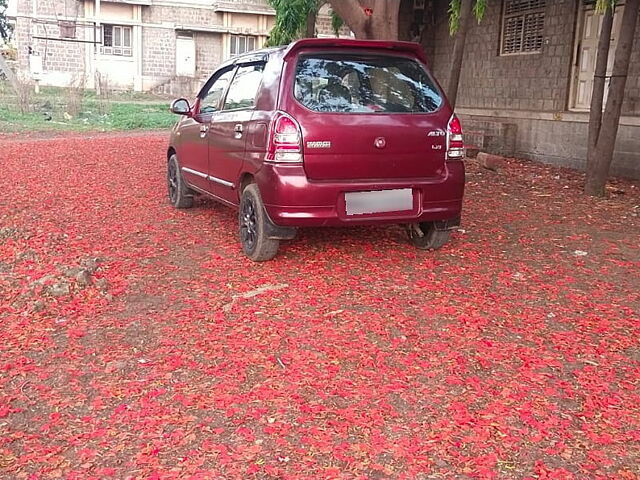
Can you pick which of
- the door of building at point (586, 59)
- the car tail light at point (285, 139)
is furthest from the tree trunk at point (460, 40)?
the car tail light at point (285, 139)

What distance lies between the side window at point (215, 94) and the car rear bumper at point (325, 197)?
1.64m

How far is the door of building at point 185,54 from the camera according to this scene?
1428 inches

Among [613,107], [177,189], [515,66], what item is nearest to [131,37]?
[515,66]

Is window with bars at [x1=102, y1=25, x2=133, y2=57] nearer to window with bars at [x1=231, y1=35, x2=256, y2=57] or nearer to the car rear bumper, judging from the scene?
window with bars at [x1=231, y1=35, x2=256, y2=57]

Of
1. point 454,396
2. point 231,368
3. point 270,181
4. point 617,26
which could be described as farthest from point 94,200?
point 617,26

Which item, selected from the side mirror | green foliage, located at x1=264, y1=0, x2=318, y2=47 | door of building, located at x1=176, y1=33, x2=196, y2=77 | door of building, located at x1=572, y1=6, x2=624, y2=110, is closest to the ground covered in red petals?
the side mirror

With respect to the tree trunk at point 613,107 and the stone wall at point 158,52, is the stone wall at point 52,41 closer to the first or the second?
the stone wall at point 158,52

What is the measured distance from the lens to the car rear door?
5148 mm

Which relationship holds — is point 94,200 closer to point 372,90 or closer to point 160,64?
point 372,90

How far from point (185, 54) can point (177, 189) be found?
3045cm

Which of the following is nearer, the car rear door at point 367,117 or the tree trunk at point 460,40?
the car rear door at point 367,117

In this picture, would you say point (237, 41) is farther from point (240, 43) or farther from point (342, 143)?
point (342, 143)

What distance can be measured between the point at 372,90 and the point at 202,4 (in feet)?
108

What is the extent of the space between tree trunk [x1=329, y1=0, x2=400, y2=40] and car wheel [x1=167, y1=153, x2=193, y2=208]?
3277 mm
